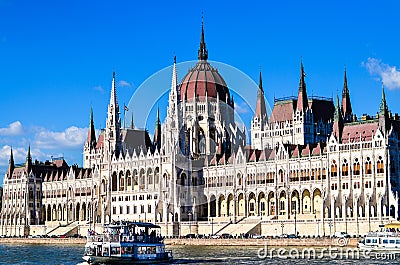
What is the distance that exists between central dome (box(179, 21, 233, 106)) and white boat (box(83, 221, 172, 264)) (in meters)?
91.5

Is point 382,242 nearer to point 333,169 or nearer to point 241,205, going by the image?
point 333,169

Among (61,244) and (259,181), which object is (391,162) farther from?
(61,244)

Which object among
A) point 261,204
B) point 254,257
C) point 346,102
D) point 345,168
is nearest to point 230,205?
point 261,204

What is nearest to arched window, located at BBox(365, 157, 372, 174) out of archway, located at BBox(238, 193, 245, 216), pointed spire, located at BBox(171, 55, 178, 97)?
archway, located at BBox(238, 193, 245, 216)

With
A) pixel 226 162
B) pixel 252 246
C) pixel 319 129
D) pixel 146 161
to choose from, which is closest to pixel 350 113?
pixel 319 129

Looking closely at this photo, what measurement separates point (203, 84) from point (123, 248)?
96580mm

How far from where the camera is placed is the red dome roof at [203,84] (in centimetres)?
19450

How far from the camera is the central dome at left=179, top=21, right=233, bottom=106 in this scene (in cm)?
19438

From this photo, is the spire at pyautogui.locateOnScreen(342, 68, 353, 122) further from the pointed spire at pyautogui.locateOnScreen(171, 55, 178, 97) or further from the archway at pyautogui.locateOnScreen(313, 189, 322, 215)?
the archway at pyautogui.locateOnScreen(313, 189, 322, 215)

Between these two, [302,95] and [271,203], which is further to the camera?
[302,95]

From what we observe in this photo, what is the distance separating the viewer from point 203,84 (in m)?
195

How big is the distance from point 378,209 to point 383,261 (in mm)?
39937

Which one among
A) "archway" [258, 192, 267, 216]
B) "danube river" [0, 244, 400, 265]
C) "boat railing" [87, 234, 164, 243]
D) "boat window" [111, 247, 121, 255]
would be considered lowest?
"danube river" [0, 244, 400, 265]

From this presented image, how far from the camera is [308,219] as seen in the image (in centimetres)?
15088
